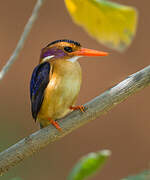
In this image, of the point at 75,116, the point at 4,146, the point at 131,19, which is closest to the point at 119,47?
the point at 131,19

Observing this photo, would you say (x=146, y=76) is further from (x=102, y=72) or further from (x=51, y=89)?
(x=102, y=72)

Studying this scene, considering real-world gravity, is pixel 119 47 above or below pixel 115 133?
above

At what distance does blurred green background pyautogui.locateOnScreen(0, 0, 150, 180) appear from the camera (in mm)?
4371

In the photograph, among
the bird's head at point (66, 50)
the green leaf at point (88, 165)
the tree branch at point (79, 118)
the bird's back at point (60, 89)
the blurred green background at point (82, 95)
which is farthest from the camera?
the blurred green background at point (82, 95)

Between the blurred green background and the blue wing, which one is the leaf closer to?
the blue wing

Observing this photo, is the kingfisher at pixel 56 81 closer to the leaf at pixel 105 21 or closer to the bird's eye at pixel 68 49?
the bird's eye at pixel 68 49

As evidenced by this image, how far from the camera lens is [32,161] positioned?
172 inches

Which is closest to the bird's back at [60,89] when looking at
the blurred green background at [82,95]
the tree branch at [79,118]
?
the tree branch at [79,118]

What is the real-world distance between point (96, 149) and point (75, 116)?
2.59 meters

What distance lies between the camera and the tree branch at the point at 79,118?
1718 millimetres

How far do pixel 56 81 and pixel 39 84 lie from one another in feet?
0.38

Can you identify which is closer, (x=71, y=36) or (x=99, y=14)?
(x=99, y=14)

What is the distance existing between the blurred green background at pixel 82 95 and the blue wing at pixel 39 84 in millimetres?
2135

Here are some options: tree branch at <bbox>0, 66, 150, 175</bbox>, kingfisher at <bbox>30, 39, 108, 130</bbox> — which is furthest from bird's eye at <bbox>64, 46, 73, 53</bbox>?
tree branch at <bbox>0, 66, 150, 175</bbox>
